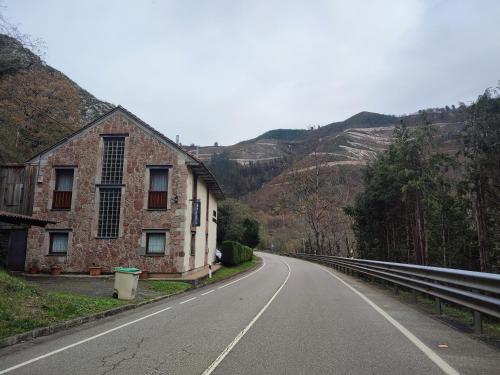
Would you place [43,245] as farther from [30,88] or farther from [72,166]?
[30,88]

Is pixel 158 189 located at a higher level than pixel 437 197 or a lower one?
lower

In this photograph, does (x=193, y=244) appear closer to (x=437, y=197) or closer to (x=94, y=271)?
(x=94, y=271)

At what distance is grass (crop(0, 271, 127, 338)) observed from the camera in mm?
8869

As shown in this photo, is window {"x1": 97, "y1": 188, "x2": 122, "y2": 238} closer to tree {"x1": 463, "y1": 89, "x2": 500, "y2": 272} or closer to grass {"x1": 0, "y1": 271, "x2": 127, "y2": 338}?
grass {"x1": 0, "y1": 271, "x2": 127, "y2": 338}

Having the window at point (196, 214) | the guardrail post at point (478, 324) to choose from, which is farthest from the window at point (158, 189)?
the guardrail post at point (478, 324)

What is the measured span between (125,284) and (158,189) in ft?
35.8

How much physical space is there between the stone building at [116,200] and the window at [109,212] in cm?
6

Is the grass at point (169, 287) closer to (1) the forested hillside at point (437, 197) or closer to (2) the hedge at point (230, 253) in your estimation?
(2) the hedge at point (230, 253)

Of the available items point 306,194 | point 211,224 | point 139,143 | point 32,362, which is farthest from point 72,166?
point 306,194

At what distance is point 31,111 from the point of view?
37.0 m

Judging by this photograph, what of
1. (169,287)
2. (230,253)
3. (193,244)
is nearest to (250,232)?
(230,253)

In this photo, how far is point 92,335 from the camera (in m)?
8.63

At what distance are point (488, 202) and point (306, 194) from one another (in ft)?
85.8

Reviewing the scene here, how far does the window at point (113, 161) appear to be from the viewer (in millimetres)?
25250
